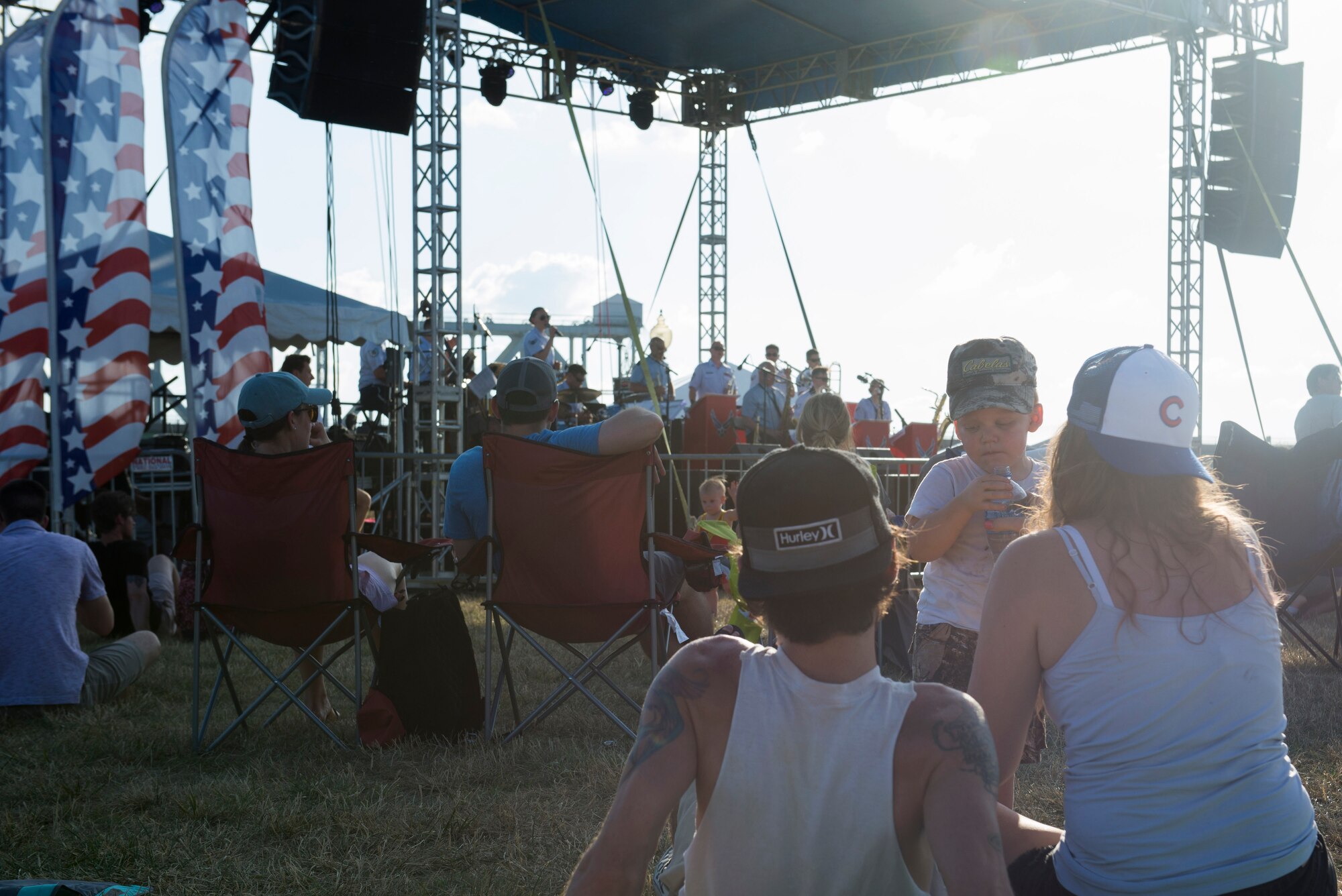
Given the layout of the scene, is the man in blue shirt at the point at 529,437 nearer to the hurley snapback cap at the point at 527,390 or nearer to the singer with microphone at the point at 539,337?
the hurley snapback cap at the point at 527,390

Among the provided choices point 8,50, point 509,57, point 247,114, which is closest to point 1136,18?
point 509,57

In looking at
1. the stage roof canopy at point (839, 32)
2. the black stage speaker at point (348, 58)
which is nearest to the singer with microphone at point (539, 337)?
the black stage speaker at point (348, 58)

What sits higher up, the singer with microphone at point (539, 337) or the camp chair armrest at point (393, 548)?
the singer with microphone at point (539, 337)

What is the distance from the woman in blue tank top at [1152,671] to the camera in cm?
147

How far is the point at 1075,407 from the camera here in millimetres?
1688

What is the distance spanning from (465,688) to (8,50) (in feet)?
23.4

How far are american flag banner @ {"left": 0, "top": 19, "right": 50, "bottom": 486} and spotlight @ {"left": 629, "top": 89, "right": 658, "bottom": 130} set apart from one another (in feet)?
30.5

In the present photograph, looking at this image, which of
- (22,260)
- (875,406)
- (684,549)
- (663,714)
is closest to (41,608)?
(684,549)

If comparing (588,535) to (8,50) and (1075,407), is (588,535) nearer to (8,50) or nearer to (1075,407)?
(1075,407)

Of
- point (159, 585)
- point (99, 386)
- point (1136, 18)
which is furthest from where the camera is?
point (1136, 18)

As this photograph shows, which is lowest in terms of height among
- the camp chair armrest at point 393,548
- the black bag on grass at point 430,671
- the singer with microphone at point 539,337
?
the black bag on grass at point 430,671

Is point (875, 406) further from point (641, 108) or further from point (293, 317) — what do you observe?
point (293, 317)

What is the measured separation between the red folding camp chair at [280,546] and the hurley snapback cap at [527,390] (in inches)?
25.0

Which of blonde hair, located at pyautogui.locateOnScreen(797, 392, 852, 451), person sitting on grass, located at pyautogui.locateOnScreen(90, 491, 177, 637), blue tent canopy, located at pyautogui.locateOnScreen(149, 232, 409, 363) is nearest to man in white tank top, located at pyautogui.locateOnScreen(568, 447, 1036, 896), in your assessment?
blonde hair, located at pyautogui.locateOnScreen(797, 392, 852, 451)
